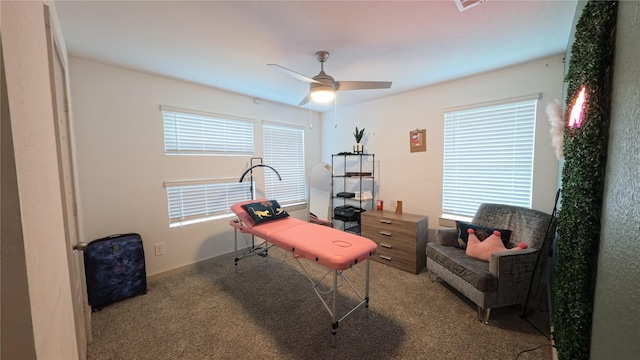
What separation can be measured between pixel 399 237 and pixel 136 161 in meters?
Result: 3.33

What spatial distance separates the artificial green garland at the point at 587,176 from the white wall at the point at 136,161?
353 centimetres

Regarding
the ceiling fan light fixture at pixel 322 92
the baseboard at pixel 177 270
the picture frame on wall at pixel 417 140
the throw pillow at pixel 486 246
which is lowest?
the baseboard at pixel 177 270

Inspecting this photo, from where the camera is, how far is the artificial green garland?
104 cm

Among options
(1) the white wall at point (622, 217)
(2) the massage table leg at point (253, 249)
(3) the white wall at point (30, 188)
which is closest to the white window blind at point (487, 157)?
(1) the white wall at point (622, 217)

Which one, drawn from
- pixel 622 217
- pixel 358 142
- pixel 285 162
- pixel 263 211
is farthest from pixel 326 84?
pixel 285 162

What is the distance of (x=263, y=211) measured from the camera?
288 centimetres

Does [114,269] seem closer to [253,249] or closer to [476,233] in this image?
[253,249]

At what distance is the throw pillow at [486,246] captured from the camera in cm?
233

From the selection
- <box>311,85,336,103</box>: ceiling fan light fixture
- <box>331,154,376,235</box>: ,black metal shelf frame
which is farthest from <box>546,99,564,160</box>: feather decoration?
<box>331,154,376,235</box>: ,black metal shelf frame

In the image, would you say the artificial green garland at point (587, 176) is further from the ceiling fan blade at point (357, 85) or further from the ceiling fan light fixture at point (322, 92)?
the ceiling fan light fixture at point (322, 92)

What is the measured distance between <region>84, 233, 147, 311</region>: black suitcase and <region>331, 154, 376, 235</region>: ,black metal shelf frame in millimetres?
2670

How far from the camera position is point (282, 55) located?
7.54 feet

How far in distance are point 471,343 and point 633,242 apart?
5.13 feet

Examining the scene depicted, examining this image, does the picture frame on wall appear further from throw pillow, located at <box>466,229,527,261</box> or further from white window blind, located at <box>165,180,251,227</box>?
white window blind, located at <box>165,180,251,227</box>
